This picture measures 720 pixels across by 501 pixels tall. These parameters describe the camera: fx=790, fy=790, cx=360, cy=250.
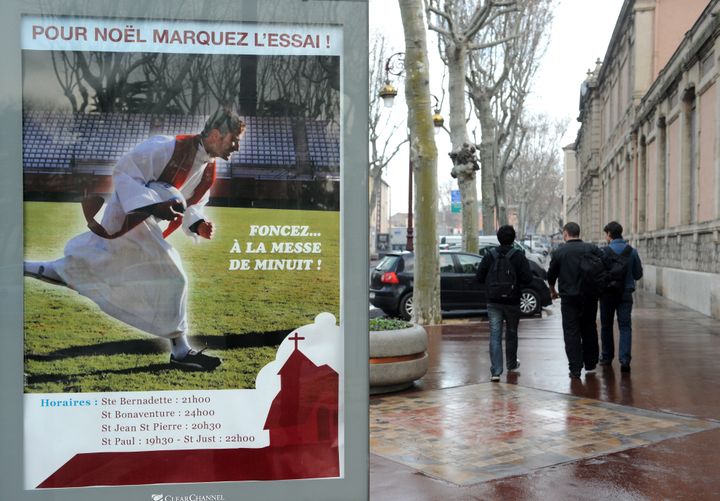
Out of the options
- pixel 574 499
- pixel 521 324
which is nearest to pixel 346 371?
pixel 574 499

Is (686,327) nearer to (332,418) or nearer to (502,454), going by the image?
(502,454)

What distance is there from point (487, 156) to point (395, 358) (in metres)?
30.5

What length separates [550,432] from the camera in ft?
21.9

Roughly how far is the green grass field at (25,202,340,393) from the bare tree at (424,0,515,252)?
50.0 ft

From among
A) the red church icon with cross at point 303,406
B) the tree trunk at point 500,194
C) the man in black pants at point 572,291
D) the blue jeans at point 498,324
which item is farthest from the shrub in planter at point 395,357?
the tree trunk at point 500,194

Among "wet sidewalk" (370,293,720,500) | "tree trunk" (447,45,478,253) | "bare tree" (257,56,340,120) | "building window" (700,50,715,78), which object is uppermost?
"building window" (700,50,715,78)

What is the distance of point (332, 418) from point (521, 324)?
12.9 metres

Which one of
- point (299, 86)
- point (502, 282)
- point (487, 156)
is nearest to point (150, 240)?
point (299, 86)

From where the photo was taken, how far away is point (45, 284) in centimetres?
313

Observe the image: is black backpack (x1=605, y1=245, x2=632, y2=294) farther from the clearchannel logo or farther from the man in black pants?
the clearchannel logo

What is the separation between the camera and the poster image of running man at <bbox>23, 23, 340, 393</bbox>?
3.12 meters

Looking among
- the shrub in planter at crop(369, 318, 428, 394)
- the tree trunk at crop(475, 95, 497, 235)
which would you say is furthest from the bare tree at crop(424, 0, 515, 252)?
the tree trunk at crop(475, 95, 497, 235)

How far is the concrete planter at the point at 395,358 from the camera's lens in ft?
26.7

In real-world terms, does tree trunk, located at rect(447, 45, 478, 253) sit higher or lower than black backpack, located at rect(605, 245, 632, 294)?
higher
